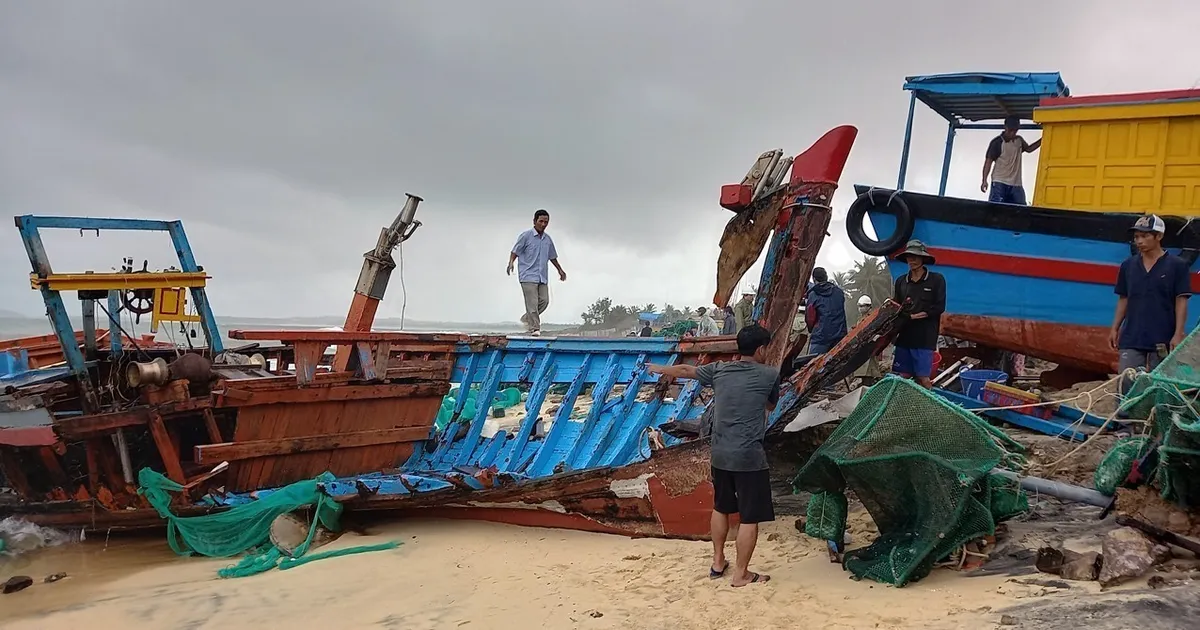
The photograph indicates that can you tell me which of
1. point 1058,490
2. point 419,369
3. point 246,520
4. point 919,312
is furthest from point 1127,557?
point 246,520

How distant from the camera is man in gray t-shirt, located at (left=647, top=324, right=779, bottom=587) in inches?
164

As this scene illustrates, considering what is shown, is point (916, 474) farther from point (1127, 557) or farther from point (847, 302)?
point (847, 302)

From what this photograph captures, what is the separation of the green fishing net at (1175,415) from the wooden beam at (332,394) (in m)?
5.53

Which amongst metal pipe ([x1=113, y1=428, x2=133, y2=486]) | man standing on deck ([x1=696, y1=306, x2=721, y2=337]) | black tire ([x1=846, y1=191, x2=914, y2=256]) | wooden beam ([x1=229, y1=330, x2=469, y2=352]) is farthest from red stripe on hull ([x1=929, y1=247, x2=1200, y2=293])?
man standing on deck ([x1=696, y1=306, x2=721, y2=337])

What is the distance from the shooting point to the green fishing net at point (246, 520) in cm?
610

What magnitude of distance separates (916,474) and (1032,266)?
4830 millimetres

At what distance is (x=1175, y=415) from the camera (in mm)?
3498

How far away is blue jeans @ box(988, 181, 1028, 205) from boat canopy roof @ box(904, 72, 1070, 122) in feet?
3.13

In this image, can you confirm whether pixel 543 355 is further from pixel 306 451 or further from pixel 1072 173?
pixel 1072 173

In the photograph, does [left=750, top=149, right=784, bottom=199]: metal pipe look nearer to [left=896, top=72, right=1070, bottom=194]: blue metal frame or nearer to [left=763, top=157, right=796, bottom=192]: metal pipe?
[left=763, top=157, right=796, bottom=192]: metal pipe

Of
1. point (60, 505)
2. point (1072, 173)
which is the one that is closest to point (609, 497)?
point (60, 505)

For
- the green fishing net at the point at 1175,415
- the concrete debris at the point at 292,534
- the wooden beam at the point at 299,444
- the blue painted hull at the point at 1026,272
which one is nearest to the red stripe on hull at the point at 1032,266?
the blue painted hull at the point at 1026,272

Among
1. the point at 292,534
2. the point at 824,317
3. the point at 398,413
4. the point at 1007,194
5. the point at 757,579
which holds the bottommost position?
the point at 292,534

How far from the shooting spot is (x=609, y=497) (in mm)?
5496
